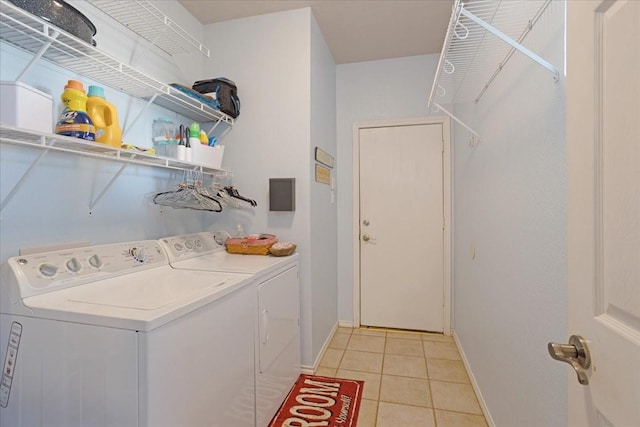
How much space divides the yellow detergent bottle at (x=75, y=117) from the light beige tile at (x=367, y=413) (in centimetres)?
196

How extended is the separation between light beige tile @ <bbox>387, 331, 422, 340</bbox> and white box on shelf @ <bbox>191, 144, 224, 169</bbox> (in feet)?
7.26

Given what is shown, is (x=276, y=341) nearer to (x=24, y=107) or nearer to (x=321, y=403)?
(x=321, y=403)

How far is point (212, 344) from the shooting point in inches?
44.9

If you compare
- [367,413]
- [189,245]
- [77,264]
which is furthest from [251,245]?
[367,413]

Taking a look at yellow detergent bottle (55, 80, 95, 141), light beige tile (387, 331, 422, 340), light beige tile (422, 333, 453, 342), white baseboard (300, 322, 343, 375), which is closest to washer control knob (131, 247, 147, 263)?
yellow detergent bottle (55, 80, 95, 141)

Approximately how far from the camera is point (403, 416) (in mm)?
1773

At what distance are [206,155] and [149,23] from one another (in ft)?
2.55

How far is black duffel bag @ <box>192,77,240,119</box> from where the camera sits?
2.12 metres

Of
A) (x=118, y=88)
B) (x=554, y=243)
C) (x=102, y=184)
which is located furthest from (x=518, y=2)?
(x=102, y=184)

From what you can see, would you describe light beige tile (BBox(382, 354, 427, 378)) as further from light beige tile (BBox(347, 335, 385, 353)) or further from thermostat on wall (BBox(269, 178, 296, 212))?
thermostat on wall (BBox(269, 178, 296, 212))

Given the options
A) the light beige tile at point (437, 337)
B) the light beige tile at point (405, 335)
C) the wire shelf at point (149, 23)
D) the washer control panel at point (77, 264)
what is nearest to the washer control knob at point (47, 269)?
the washer control panel at point (77, 264)

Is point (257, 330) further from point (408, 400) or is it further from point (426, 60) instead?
point (426, 60)

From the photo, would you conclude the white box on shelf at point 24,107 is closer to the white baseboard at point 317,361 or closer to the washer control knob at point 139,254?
the washer control knob at point 139,254

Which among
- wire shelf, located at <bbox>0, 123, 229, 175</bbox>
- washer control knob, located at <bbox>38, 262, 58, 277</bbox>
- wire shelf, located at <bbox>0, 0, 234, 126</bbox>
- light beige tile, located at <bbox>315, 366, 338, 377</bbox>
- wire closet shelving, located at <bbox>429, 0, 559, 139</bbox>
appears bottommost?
light beige tile, located at <bbox>315, 366, 338, 377</bbox>
